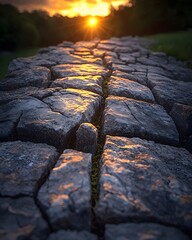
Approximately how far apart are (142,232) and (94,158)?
646mm

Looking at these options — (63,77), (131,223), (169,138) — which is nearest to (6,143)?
(131,223)

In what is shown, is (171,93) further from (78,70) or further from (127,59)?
(127,59)

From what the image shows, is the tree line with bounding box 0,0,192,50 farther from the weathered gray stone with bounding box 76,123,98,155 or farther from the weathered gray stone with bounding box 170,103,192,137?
the weathered gray stone with bounding box 76,123,98,155

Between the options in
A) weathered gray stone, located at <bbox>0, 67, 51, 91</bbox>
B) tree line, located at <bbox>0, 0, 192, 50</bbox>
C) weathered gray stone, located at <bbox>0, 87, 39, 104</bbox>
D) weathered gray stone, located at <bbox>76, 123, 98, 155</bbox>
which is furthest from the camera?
tree line, located at <bbox>0, 0, 192, 50</bbox>

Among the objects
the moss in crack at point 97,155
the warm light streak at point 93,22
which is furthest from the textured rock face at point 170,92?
the warm light streak at point 93,22

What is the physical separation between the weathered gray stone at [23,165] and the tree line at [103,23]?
27.3 feet

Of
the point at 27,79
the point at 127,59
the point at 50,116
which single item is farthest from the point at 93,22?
the point at 50,116

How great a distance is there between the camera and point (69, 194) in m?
1.19

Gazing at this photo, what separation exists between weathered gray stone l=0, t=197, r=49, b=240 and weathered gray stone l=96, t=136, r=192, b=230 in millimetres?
274

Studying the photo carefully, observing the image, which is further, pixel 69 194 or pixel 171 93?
pixel 171 93

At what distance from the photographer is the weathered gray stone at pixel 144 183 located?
1.14 meters

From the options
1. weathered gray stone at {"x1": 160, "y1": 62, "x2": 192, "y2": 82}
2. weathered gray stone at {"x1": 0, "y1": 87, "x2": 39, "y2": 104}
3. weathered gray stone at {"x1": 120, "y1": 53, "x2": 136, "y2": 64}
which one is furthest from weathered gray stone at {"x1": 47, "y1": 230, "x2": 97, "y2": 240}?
weathered gray stone at {"x1": 120, "y1": 53, "x2": 136, "y2": 64}

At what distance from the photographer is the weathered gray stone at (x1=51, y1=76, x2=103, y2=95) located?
2.48 metres

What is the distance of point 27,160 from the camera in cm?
147
